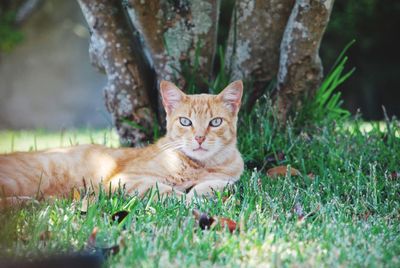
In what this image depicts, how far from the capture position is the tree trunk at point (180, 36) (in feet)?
14.9

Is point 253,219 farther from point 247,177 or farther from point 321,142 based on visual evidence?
point 321,142

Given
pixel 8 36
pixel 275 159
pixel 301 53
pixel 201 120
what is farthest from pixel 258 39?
pixel 8 36

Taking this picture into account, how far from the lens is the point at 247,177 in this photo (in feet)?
12.4

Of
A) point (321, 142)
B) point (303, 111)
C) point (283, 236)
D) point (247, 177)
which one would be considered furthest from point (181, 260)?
point (303, 111)

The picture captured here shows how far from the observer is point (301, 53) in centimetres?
454

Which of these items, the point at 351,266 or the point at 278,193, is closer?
the point at 351,266

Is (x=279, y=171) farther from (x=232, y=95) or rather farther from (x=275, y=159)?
(x=232, y=95)

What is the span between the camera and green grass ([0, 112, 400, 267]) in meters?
2.24

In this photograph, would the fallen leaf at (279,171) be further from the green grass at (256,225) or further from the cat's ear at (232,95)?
the cat's ear at (232,95)

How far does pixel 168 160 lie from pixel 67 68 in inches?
334

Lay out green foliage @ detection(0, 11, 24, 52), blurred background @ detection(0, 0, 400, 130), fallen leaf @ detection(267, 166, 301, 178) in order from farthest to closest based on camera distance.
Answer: blurred background @ detection(0, 0, 400, 130), green foliage @ detection(0, 11, 24, 52), fallen leaf @ detection(267, 166, 301, 178)

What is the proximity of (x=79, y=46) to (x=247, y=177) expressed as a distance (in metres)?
8.64

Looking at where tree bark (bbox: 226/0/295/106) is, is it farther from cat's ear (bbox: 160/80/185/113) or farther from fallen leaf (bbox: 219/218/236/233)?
fallen leaf (bbox: 219/218/236/233)

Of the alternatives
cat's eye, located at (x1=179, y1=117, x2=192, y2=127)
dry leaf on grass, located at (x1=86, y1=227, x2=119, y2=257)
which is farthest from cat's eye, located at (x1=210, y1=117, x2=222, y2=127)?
dry leaf on grass, located at (x1=86, y1=227, x2=119, y2=257)
